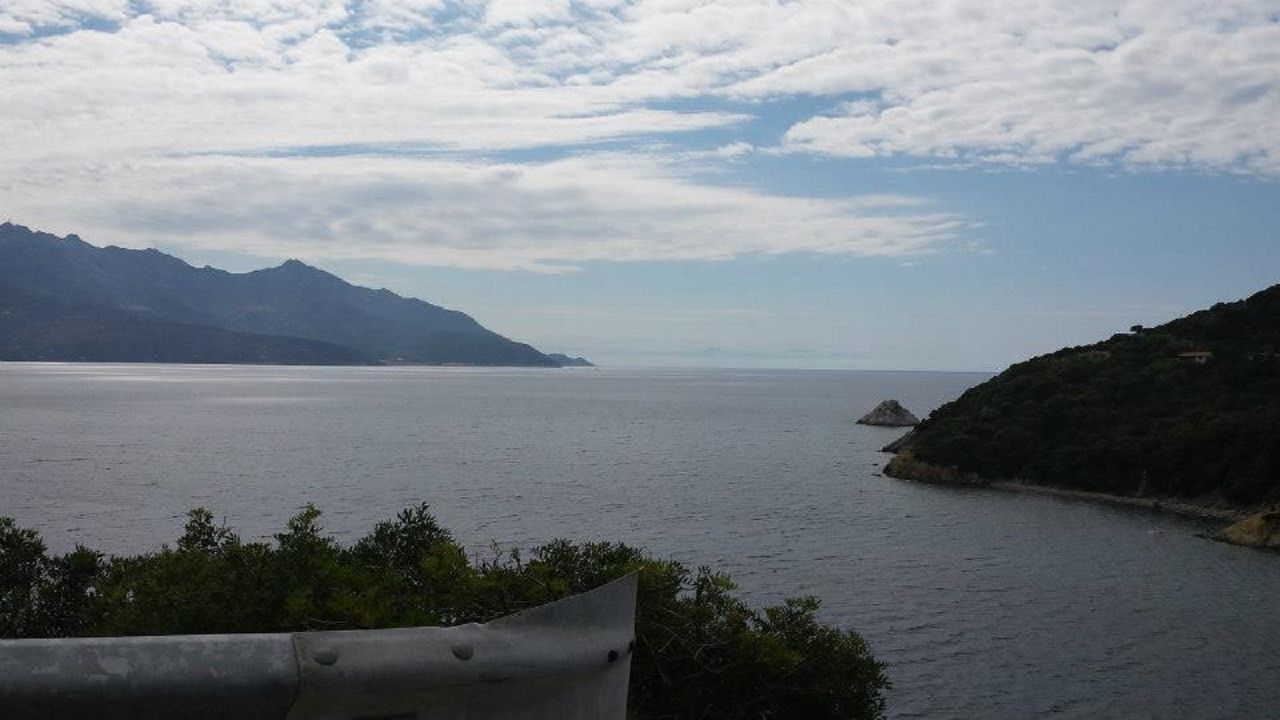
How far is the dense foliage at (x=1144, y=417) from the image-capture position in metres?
85.6

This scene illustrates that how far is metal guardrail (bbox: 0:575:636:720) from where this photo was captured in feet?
18.5

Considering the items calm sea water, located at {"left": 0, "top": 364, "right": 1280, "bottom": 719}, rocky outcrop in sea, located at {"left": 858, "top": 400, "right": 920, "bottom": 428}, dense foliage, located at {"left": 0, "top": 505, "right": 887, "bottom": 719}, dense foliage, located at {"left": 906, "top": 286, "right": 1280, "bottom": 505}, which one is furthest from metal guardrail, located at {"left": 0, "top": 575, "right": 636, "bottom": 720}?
rocky outcrop in sea, located at {"left": 858, "top": 400, "right": 920, "bottom": 428}

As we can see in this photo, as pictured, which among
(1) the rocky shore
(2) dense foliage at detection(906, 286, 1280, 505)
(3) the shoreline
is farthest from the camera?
(2) dense foliage at detection(906, 286, 1280, 505)

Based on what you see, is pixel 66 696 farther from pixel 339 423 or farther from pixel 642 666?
pixel 339 423

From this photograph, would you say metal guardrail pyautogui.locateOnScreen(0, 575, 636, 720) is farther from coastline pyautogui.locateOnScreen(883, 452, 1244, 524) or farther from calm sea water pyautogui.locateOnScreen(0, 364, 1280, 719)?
coastline pyautogui.locateOnScreen(883, 452, 1244, 524)

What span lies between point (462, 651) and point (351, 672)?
0.82m

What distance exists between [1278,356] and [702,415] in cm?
10644

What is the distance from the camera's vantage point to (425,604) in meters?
22.8

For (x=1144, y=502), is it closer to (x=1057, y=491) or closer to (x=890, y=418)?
(x=1057, y=491)

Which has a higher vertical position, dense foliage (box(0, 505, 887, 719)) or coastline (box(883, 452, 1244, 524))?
dense foliage (box(0, 505, 887, 719))

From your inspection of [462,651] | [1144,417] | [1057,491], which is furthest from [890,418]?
[462,651]

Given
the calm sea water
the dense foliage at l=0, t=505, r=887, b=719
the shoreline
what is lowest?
the calm sea water

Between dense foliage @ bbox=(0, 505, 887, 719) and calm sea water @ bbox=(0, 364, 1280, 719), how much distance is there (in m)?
11.7

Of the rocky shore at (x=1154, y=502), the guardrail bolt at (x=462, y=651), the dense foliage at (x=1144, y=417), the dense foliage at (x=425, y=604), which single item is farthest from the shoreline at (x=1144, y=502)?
the guardrail bolt at (x=462, y=651)
